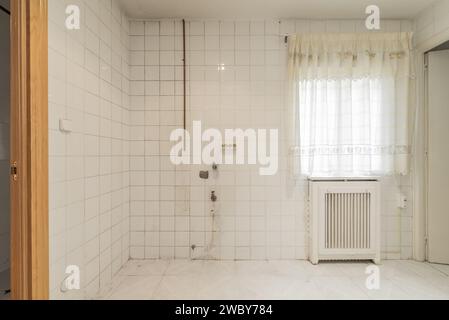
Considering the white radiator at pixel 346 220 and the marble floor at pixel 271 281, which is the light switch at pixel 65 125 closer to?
the marble floor at pixel 271 281

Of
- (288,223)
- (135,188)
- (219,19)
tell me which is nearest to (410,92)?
(288,223)

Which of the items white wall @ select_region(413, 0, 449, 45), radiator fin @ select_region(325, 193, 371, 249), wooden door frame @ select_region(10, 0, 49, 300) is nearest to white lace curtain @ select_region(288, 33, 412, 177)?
white wall @ select_region(413, 0, 449, 45)

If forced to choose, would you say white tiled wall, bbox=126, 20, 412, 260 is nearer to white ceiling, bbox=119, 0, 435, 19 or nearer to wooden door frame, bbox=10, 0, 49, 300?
white ceiling, bbox=119, 0, 435, 19

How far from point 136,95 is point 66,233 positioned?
1.55m

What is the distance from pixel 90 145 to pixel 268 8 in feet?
6.55

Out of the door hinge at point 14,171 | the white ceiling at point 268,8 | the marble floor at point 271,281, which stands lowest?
the marble floor at point 271,281

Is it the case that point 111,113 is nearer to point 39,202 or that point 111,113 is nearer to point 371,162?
point 39,202

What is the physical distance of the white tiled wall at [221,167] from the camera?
272 centimetres

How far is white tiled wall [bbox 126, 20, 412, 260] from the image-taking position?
2.72 meters

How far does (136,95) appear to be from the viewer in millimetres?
2748

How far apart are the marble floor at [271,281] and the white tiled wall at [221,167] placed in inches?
7.4

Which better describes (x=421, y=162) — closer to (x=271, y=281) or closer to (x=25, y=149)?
(x=271, y=281)

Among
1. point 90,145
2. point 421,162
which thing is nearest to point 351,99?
point 421,162

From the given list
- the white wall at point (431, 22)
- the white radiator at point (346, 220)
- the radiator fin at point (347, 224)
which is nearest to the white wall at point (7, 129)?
the white radiator at point (346, 220)
